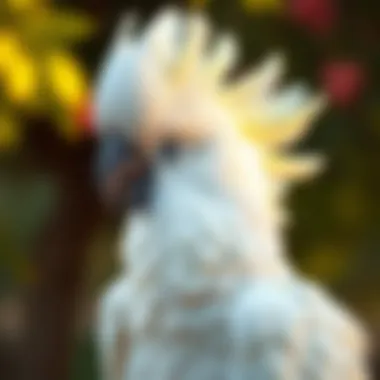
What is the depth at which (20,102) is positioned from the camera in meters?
1.01

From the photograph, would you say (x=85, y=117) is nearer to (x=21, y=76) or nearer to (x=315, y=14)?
(x=21, y=76)

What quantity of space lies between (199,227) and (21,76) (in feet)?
0.68

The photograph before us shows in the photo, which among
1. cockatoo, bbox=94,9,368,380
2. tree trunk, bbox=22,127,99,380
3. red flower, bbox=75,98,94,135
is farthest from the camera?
tree trunk, bbox=22,127,99,380

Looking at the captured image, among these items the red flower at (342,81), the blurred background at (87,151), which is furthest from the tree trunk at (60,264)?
the red flower at (342,81)

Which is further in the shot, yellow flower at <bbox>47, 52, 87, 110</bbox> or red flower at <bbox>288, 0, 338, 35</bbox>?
red flower at <bbox>288, 0, 338, 35</bbox>

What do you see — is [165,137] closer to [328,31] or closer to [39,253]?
[328,31]

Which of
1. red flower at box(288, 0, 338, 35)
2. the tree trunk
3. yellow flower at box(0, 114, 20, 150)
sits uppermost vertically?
red flower at box(288, 0, 338, 35)

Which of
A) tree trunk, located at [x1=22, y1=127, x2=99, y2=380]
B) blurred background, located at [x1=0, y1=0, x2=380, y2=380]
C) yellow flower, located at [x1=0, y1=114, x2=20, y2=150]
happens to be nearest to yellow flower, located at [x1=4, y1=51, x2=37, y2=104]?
blurred background, located at [x1=0, y1=0, x2=380, y2=380]

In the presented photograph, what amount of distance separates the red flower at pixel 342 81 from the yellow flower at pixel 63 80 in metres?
0.32

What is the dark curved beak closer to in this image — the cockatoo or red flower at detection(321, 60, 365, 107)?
the cockatoo

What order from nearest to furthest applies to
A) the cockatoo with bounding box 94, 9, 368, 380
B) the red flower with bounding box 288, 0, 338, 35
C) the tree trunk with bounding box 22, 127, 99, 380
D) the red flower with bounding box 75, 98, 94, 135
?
1. the cockatoo with bounding box 94, 9, 368, 380
2. the red flower with bounding box 75, 98, 94, 135
3. the red flower with bounding box 288, 0, 338, 35
4. the tree trunk with bounding box 22, 127, 99, 380

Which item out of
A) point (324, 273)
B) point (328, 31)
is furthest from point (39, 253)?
point (328, 31)

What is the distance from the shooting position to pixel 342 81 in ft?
3.79

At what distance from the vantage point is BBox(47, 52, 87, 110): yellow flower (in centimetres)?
91
